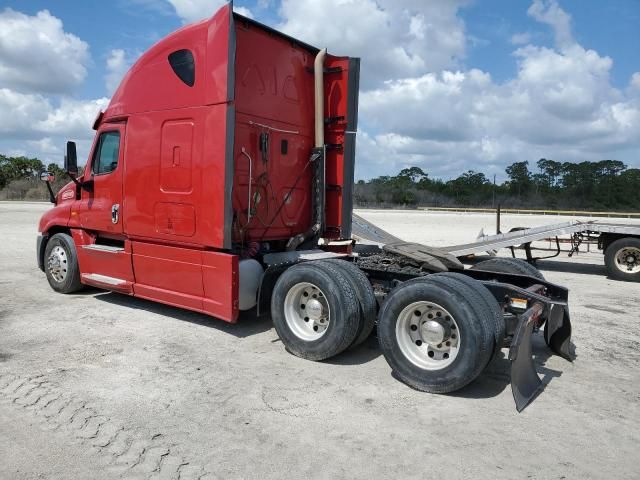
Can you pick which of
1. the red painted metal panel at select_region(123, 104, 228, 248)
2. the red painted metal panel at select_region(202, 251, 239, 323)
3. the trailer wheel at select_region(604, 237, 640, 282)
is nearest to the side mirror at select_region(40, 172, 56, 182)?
the red painted metal panel at select_region(123, 104, 228, 248)

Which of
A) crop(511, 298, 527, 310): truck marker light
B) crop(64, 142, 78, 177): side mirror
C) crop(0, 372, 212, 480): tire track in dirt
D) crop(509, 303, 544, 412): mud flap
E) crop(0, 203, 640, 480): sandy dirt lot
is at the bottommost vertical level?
crop(0, 372, 212, 480): tire track in dirt

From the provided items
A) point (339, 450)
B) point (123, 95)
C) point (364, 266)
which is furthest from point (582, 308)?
point (123, 95)

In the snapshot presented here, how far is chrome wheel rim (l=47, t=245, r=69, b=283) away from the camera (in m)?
7.91

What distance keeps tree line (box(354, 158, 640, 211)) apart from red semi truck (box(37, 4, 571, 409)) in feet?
192

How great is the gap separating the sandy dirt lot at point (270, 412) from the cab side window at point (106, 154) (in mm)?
2303

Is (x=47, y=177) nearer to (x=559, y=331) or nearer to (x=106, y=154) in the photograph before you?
(x=106, y=154)

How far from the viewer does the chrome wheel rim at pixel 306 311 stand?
527 cm

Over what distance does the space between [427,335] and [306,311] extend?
4.58 ft

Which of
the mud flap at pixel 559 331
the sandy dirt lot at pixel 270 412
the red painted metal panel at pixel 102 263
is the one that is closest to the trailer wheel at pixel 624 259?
the sandy dirt lot at pixel 270 412

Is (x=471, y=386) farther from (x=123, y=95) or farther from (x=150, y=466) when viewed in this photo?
(x=123, y=95)

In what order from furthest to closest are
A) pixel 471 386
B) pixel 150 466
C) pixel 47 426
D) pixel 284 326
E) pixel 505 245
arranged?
pixel 505 245
pixel 284 326
pixel 471 386
pixel 47 426
pixel 150 466

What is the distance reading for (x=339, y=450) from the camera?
3363 mm

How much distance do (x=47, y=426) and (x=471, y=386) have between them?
3378mm

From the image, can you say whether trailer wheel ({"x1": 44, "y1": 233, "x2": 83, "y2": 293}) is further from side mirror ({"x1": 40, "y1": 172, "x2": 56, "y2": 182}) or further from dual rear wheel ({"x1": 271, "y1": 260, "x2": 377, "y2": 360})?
dual rear wheel ({"x1": 271, "y1": 260, "x2": 377, "y2": 360})
